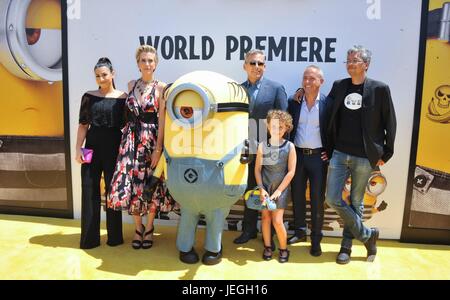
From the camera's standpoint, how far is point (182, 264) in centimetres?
274

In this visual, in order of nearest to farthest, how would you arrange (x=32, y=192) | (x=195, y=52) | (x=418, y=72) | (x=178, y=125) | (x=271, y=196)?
(x=178, y=125) → (x=271, y=196) → (x=418, y=72) → (x=195, y=52) → (x=32, y=192)

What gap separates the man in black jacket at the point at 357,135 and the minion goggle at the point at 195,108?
814mm

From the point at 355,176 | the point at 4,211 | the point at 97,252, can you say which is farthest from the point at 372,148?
the point at 4,211

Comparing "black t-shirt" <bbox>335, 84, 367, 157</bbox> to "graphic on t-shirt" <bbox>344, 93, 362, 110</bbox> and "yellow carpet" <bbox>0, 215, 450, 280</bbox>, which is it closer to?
"graphic on t-shirt" <bbox>344, 93, 362, 110</bbox>

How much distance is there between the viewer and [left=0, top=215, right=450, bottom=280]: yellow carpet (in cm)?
261

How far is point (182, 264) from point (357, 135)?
1.61 m

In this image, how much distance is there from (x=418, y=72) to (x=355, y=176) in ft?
3.83

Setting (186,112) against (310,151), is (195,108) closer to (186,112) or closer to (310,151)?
(186,112)

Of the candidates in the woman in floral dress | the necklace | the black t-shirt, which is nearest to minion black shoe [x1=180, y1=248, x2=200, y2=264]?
the woman in floral dress

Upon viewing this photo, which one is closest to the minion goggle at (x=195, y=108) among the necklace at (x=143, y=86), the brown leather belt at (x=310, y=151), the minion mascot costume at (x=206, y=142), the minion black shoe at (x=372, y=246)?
the minion mascot costume at (x=206, y=142)

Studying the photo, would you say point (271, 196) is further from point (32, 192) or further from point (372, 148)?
point (32, 192)

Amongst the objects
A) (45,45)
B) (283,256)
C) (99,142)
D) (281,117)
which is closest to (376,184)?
(283,256)

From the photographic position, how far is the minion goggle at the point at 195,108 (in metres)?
2.44

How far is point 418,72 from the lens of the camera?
3.15m
